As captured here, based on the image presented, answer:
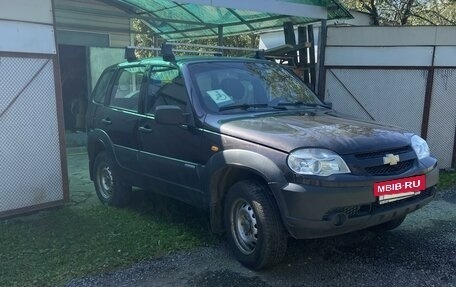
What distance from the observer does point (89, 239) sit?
4.84m

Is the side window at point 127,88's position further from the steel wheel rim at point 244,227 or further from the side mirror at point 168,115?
the steel wheel rim at point 244,227

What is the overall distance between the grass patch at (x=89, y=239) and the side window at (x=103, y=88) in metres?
1.44

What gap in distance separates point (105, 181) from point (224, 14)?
5.52 m

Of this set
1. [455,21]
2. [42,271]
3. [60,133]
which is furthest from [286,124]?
[455,21]

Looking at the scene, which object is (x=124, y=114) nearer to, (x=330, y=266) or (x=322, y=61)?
(x=330, y=266)

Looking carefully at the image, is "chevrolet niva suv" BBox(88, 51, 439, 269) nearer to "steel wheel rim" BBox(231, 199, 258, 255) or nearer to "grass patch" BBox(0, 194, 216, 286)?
"steel wheel rim" BBox(231, 199, 258, 255)

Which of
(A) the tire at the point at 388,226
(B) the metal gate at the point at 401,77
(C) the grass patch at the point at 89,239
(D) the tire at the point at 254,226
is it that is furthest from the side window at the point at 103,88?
(B) the metal gate at the point at 401,77

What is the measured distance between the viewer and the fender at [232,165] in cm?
366

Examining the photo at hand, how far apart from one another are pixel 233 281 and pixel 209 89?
6.21 ft

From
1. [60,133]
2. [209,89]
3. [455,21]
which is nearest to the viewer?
[209,89]

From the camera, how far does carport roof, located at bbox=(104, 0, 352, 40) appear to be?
24.1ft

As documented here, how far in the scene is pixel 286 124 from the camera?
163 inches

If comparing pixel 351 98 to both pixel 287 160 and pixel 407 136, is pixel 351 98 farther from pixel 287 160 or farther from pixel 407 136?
pixel 287 160

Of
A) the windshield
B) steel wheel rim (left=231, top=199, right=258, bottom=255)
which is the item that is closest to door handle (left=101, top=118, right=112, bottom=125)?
the windshield
